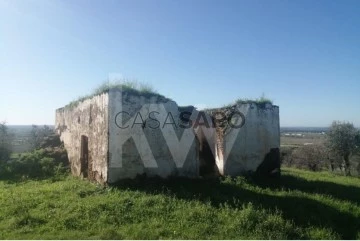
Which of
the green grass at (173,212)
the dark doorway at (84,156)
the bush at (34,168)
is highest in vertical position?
the dark doorway at (84,156)

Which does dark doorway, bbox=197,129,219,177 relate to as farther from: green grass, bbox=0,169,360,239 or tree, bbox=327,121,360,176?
tree, bbox=327,121,360,176

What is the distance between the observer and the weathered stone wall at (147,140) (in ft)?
35.2

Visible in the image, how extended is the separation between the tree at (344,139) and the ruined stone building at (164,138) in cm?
1444

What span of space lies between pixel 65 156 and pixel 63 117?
2.75m

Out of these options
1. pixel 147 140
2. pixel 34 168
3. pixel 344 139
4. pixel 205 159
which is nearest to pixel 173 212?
pixel 147 140

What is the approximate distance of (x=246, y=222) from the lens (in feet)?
23.5

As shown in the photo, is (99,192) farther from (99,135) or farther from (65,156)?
(65,156)

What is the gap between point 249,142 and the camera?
13.2 m

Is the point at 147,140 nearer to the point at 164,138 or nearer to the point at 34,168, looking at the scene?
the point at 164,138

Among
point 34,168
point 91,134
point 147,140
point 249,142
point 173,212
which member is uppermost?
point 91,134

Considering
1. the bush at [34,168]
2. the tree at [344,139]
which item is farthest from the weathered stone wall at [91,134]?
the tree at [344,139]

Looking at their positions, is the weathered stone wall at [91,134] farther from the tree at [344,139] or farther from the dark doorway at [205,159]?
the tree at [344,139]

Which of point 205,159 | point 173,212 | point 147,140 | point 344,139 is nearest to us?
point 173,212

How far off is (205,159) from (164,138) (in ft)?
11.7
